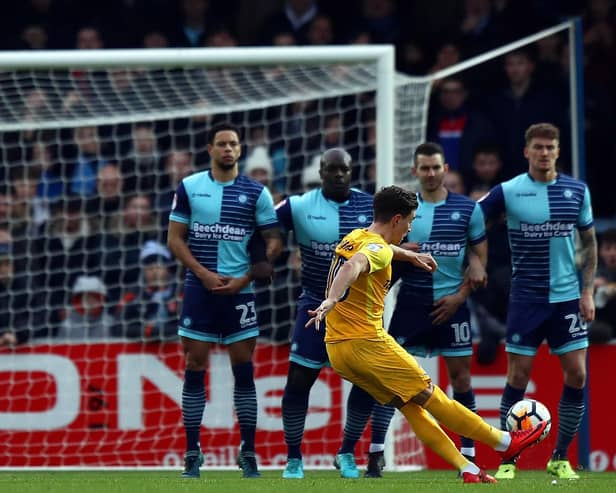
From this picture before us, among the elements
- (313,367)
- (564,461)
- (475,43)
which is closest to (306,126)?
(475,43)

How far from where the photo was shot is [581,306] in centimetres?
917

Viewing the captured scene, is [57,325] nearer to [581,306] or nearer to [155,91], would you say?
[155,91]

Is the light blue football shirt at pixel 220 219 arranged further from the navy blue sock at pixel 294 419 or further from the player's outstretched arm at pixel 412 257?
the player's outstretched arm at pixel 412 257

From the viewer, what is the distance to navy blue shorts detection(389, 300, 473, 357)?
9.24 metres

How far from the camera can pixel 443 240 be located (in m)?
9.27

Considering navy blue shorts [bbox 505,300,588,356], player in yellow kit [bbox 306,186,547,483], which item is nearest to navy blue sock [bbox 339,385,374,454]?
navy blue shorts [bbox 505,300,588,356]

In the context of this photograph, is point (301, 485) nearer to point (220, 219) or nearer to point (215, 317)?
point (215, 317)

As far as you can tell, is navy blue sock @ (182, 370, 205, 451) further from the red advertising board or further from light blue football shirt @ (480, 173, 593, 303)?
light blue football shirt @ (480, 173, 593, 303)

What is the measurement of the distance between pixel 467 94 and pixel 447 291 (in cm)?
399

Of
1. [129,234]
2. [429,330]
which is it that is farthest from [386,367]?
[129,234]

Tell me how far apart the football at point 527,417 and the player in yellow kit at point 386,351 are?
0.44ft

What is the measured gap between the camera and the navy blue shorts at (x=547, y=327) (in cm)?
913

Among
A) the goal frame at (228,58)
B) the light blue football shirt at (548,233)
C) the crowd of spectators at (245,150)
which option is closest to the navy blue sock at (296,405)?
the light blue football shirt at (548,233)

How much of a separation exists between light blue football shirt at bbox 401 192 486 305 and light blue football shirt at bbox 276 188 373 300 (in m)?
0.39
